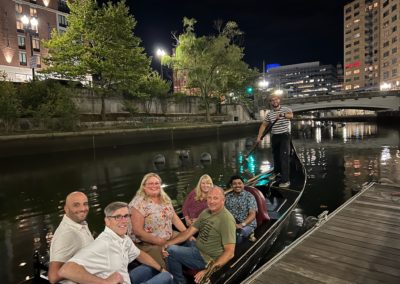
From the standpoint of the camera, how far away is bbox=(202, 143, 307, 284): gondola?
381 cm

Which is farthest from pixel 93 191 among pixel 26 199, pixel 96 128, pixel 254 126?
pixel 254 126

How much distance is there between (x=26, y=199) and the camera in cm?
1054

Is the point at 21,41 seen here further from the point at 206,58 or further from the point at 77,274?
the point at 77,274

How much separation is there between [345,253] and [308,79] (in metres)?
184

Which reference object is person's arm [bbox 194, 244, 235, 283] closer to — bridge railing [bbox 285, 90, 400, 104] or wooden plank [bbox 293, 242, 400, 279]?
wooden plank [bbox 293, 242, 400, 279]

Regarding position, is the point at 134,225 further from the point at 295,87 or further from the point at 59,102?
the point at 295,87

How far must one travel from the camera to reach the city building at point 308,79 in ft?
543

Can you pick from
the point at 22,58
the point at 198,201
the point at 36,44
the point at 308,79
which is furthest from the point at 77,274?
the point at 308,79

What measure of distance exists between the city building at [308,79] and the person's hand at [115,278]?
16361 centimetres

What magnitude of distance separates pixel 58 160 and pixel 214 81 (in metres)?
24.5

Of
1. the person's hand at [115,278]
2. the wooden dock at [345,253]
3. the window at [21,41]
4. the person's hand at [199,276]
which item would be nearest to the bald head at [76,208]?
the person's hand at [115,278]

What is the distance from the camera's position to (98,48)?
27984mm

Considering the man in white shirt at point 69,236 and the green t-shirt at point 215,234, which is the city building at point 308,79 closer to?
the green t-shirt at point 215,234

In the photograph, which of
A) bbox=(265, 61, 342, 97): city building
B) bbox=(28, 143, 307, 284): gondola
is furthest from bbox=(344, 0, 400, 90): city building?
bbox=(28, 143, 307, 284): gondola
